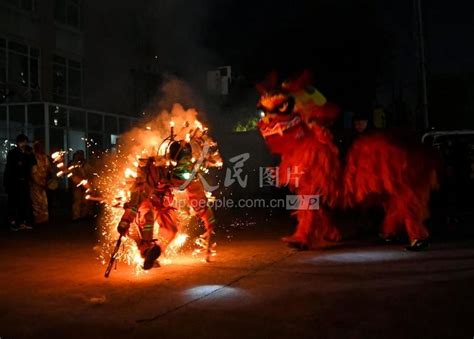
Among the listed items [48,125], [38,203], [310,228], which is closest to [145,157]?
[310,228]

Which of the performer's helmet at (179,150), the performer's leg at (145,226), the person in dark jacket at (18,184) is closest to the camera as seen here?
the performer's leg at (145,226)

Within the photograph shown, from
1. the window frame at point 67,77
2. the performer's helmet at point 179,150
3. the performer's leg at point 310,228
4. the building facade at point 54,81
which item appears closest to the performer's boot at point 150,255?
the performer's helmet at point 179,150

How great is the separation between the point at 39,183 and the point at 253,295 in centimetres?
731

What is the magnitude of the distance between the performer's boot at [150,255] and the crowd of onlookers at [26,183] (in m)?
4.83

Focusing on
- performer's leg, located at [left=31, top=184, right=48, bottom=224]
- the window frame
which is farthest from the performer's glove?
the window frame

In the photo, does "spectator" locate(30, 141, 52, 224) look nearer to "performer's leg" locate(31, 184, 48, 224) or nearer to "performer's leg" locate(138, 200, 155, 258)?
"performer's leg" locate(31, 184, 48, 224)

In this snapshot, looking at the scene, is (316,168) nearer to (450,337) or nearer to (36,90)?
(450,337)

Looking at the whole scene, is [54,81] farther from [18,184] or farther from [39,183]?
[18,184]

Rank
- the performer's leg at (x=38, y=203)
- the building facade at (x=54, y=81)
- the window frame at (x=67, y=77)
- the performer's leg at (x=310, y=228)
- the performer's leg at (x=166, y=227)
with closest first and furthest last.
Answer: the performer's leg at (x=166, y=227), the performer's leg at (x=310, y=228), the performer's leg at (x=38, y=203), the building facade at (x=54, y=81), the window frame at (x=67, y=77)

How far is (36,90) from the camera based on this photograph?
20984mm

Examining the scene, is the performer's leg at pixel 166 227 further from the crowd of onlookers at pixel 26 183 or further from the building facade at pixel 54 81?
the building facade at pixel 54 81

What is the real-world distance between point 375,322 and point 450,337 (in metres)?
0.61

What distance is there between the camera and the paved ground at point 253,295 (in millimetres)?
4645

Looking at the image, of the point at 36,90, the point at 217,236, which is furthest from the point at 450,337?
the point at 36,90
